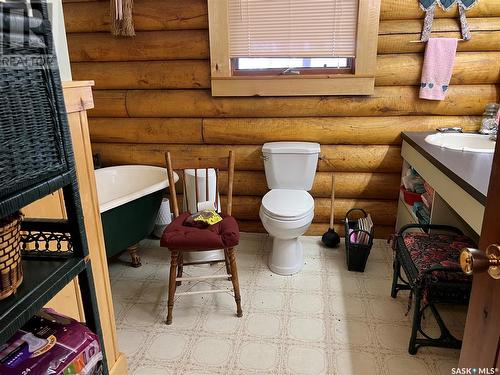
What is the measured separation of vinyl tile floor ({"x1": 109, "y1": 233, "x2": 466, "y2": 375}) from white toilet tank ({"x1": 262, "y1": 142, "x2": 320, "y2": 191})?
61 cm

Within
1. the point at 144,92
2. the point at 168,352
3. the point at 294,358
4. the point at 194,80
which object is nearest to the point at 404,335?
the point at 294,358

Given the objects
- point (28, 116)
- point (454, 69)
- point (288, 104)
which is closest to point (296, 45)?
point (288, 104)

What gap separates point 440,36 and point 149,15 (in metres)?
2.15

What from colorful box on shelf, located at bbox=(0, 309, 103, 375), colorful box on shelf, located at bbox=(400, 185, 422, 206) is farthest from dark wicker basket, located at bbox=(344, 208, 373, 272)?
colorful box on shelf, located at bbox=(0, 309, 103, 375)

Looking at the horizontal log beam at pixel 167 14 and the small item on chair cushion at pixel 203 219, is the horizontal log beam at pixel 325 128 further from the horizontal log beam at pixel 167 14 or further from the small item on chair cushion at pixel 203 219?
the small item on chair cushion at pixel 203 219

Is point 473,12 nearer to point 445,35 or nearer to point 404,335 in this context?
point 445,35

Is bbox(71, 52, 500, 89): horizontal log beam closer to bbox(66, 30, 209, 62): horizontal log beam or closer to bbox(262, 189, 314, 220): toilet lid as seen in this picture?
bbox(66, 30, 209, 62): horizontal log beam

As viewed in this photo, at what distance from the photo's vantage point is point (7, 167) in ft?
2.57

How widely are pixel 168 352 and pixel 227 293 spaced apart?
0.60 m

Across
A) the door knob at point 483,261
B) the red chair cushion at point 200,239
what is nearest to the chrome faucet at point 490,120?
the red chair cushion at point 200,239

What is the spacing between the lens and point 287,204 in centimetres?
264

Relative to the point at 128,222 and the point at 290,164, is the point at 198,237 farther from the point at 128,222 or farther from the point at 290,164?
the point at 290,164

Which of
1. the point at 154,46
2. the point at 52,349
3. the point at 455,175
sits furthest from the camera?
the point at 154,46

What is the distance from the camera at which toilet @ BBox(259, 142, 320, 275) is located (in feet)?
8.37
